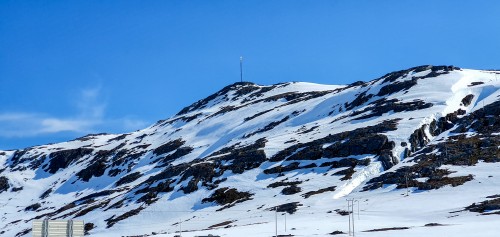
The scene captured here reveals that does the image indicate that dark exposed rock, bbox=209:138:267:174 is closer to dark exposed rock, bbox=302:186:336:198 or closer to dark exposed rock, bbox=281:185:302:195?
dark exposed rock, bbox=281:185:302:195

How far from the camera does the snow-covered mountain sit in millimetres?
72062

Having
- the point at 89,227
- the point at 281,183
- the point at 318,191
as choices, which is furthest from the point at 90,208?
the point at 318,191

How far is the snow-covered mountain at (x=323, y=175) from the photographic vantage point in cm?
7206

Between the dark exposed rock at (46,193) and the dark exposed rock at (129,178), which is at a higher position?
the dark exposed rock at (129,178)

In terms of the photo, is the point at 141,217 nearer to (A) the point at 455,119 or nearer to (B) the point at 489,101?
(A) the point at 455,119

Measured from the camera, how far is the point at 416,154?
4208 inches

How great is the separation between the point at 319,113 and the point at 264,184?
6554 cm

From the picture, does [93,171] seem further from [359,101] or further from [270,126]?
[359,101]

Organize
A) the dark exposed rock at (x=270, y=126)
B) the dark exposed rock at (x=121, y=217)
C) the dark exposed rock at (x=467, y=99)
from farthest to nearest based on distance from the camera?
1. the dark exposed rock at (x=270, y=126)
2. the dark exposed rock at (x=467, y=99)
3. the dark exposed rock at (x=121, y=217)

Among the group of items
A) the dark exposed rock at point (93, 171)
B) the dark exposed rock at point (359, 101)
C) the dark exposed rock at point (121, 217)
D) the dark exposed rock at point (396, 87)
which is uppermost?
the dark exposed rock at point (396, 87)

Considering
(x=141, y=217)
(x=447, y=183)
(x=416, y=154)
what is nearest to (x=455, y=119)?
(x=416, y=154)

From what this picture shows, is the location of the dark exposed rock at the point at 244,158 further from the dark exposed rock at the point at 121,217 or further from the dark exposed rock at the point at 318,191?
the dark exposed rock at the point at 318,191

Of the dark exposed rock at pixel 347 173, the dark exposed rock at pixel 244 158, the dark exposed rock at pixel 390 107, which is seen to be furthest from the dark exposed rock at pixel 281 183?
the dark exposed rock at pixel 390 107

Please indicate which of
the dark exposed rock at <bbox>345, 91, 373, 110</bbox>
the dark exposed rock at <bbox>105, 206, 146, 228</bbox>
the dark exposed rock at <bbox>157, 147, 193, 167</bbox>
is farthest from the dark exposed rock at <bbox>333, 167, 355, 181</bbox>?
the dark exposed rock at <bbox>157, 147, 193, 167</bbox>
